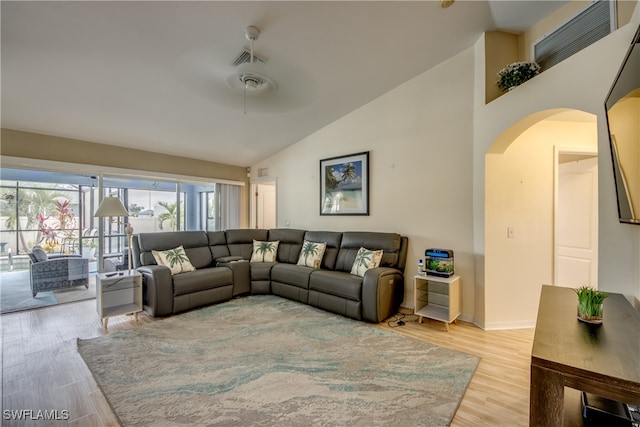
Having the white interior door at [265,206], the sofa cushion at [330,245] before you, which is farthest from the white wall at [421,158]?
the white interior door at [265,206]

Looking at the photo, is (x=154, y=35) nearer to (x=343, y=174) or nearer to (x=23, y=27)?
(x=23, y=27)

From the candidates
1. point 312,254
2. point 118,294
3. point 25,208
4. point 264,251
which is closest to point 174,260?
point 118,294

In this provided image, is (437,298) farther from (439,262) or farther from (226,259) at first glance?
(226,259)

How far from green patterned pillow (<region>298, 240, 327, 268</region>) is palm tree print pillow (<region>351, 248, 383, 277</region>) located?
66 centimetres

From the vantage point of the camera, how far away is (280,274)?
4129 mm

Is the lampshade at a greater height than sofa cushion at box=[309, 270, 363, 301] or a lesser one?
greater

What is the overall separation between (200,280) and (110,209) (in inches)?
53.7

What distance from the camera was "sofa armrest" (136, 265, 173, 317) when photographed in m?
3.28

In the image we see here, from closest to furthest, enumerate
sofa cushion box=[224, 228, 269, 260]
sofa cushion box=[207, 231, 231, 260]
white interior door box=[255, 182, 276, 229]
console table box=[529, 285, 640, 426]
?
1. console table box=[529, 285, 640, 426]
2. sofa cushion box=[207, 231, 231, 260]
3. sofa cushion box=[224, 228, 269, 260]
4. white interior door box=[255, 182, 276, 229]

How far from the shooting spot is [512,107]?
2621 millimetres

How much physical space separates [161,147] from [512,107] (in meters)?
5.04

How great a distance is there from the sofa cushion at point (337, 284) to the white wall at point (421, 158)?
0.92 metres

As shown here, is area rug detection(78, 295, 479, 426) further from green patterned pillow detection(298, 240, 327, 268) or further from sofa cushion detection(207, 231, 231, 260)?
sofa cushion detection(207, 231, 231, 260)

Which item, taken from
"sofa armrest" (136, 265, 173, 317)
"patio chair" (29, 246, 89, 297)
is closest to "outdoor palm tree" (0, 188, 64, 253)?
"patio chair" (29, 246, 89, 297)
